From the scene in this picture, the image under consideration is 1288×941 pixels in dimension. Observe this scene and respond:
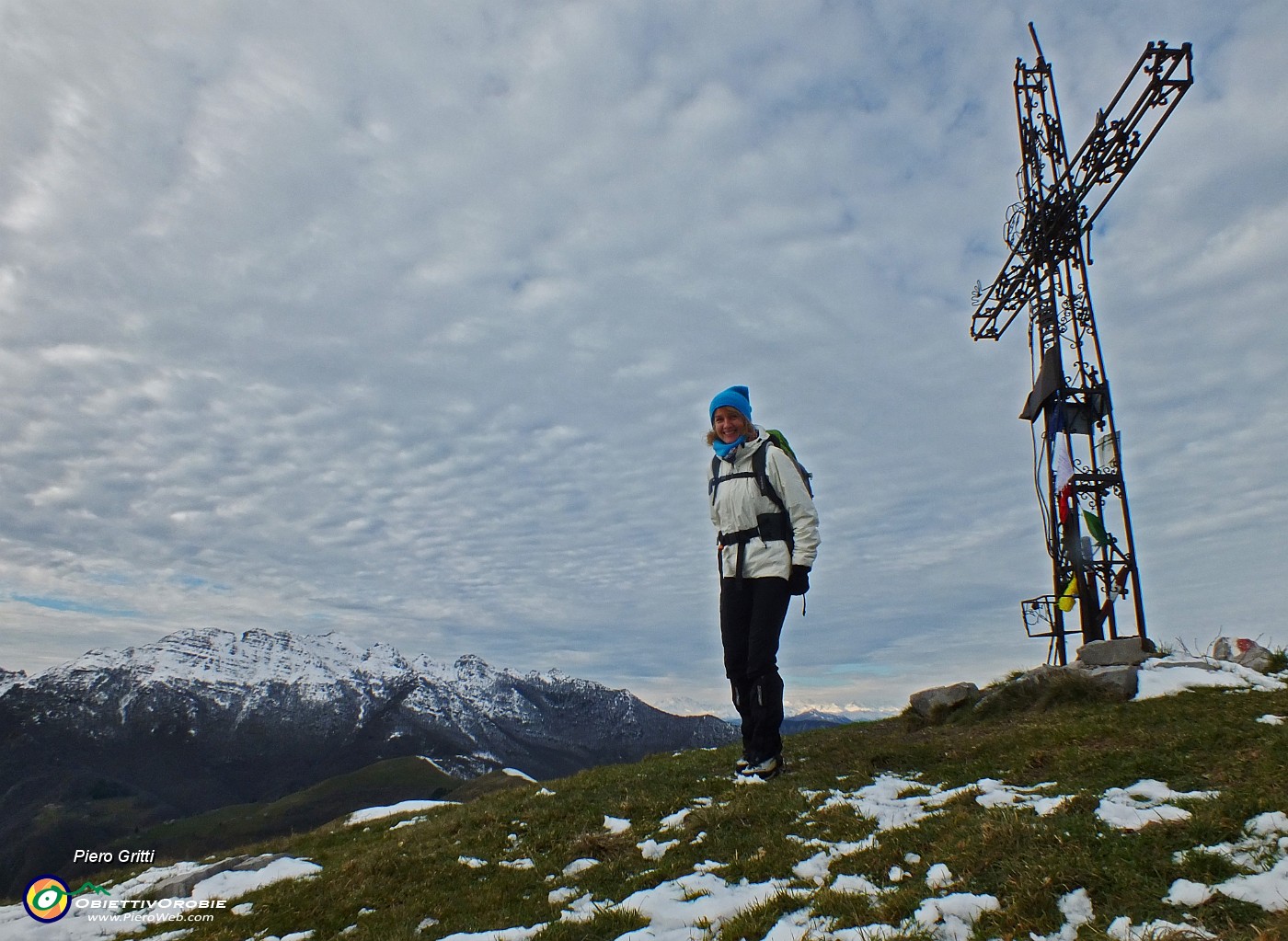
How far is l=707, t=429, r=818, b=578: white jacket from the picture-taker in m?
9.52

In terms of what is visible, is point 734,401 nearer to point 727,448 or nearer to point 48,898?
point 727,448

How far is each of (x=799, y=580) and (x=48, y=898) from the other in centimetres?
945

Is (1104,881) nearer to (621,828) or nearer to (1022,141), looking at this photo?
(621,828)

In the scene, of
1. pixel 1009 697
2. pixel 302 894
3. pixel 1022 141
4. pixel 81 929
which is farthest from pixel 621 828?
pixel 1022 141

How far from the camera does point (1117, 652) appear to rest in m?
13.9

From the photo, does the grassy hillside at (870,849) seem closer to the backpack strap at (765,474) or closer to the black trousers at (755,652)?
the black trousers at (755,652)

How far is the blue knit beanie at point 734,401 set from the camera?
1027 centimetres

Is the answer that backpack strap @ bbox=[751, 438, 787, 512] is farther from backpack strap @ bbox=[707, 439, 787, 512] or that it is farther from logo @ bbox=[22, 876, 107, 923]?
logo @ bbox=[22, 876, 107, 923]

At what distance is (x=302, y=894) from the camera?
7785mm

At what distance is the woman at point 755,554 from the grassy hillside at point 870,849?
0.88m

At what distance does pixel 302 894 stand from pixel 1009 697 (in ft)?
36.5

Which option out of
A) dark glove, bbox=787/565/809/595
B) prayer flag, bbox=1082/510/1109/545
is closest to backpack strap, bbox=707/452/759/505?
dark glove, bbox=787/565/809/595

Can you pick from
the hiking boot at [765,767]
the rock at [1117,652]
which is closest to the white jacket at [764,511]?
the hiking boot at [765,767]

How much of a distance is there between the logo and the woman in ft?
26.2
